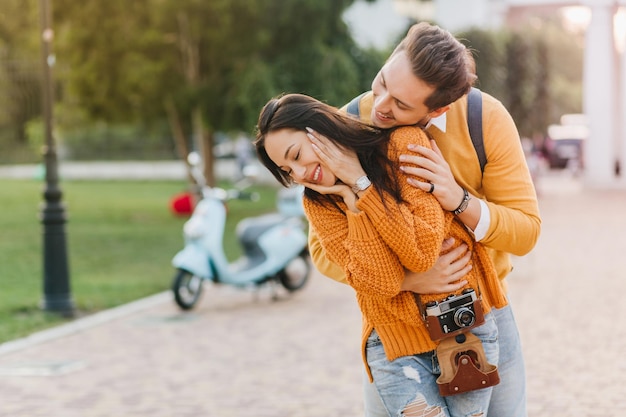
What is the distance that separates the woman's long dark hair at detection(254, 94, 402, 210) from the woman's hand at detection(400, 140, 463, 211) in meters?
0.04

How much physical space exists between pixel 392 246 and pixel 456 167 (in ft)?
1.27

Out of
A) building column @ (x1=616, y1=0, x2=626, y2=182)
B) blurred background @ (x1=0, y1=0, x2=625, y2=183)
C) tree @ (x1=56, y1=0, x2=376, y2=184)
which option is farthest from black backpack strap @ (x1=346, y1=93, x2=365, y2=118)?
building column @ (x1=616, y1=0, x2=626, y2=182)

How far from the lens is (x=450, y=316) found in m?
2.61

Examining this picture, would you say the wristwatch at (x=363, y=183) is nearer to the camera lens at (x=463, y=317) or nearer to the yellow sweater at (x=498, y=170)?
the yellow sweater at (x=498, y=170)

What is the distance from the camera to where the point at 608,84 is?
3000 centimetres

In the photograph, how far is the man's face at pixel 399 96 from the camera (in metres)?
2.56

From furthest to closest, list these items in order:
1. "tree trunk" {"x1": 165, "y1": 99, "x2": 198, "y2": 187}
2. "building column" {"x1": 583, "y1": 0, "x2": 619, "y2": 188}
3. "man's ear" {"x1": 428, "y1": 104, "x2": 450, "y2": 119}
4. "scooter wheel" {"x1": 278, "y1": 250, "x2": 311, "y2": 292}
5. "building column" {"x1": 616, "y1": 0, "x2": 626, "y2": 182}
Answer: "building column" {"x1": 616, "y1": 0, "x2": 626, "y2": 182}, "building column" {"x1": 583, "y1": 0, "x2": 619, "y2": 188}, "tree trunk" {"x1": 165, "y1": 99, "x2": 198, "y2": 187}, "scooter wheel" {"x1": 278, "y1": 250, "x2": 311, "y2": 292}, "man's ear" {"x1": 428, "y1": 104, "x2": 450, "y2": 119}

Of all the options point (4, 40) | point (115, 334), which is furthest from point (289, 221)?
point (4, 40)

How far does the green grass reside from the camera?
33.0 feet

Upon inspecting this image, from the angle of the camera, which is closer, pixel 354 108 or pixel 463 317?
pixel 463 317

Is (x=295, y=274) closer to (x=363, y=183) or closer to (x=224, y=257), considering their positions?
(x=224, y=257)

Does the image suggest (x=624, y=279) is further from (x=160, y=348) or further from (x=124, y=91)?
(x=124, y=91)

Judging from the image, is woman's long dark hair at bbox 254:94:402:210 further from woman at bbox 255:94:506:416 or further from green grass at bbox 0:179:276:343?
green grass at bbox 0:179:276:343

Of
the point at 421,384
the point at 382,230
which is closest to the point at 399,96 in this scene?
the point at 382,230
